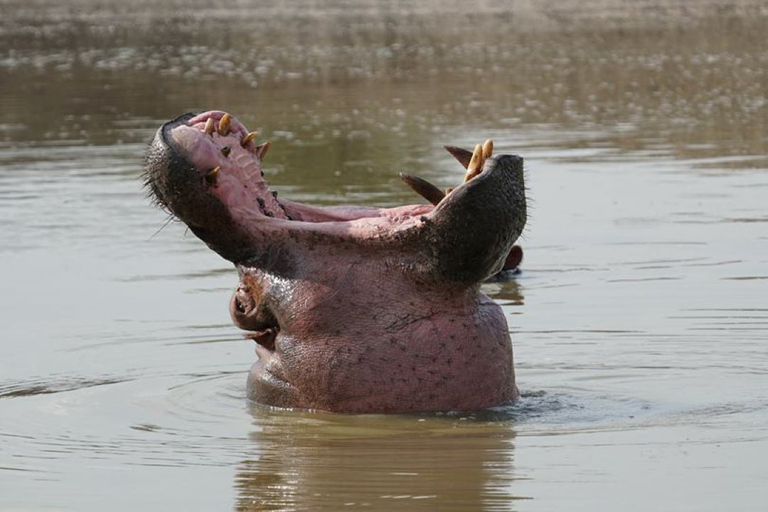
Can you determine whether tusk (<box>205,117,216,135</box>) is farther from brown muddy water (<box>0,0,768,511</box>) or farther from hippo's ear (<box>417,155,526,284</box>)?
brown muddy water (<box>0,0,768,511</box>)

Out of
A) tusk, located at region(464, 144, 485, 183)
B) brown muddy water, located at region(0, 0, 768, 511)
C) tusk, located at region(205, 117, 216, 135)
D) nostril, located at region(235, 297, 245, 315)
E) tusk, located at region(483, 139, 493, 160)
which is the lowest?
brown muddy water, located at region(0, 0, 768, 511)

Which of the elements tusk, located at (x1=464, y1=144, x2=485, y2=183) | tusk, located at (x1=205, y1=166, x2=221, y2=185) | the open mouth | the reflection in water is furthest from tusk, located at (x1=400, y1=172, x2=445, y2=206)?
the reflection in water

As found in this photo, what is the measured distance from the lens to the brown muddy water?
6.00 meters

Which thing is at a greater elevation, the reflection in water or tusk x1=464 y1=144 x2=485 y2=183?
tusk x1=464 y1=144 x2=485 y2=183

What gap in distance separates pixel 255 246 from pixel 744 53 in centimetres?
2213

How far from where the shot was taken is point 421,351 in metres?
6.52

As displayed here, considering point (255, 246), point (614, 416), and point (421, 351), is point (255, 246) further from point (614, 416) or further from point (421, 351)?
point (614, 416)

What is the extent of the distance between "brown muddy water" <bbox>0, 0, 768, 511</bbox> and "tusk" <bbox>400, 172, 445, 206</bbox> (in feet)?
2.72

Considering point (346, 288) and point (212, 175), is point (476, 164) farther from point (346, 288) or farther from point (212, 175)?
point (212, 175)

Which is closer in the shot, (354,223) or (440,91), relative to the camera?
(354,223)

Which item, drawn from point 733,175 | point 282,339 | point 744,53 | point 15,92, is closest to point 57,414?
point 282,339

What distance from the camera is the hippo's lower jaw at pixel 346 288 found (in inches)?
256

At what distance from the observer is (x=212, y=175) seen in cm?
646

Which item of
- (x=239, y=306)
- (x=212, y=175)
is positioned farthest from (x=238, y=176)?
(x=239, y=306)
